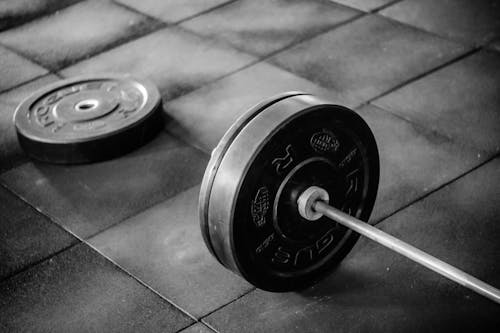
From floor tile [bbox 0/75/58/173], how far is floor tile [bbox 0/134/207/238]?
0.08 meters

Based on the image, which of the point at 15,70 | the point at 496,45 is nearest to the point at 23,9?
the point at 15,70

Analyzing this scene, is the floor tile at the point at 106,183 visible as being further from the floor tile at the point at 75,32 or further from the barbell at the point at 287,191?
the floor tile at the point at 75,32

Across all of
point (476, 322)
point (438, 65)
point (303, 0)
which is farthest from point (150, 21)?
point (476, 322)

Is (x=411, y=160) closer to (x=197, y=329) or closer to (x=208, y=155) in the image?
(x=208, y=155)

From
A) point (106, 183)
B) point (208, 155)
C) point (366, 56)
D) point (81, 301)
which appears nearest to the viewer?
point (81, 301)

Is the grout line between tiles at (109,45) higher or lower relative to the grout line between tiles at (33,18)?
lower

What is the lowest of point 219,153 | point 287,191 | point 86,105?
point 86,105

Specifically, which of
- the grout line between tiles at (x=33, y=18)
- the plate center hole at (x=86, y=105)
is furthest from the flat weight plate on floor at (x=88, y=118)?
the grout line between tiles at (x=33, y=18)

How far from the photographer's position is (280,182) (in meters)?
1.98

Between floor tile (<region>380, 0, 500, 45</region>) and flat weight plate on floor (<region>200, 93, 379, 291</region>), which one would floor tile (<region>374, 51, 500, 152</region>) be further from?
flat weight plate on floor (<region>200, 93, 379, 291</region>)

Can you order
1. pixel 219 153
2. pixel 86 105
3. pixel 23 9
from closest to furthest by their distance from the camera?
1. pixel 219 153
2. pixel 86 105
3. pixel 23 9

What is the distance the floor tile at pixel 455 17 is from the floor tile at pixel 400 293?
A: 137cm

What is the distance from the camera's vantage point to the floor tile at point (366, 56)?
10.8 ft

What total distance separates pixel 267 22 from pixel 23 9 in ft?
4.47
